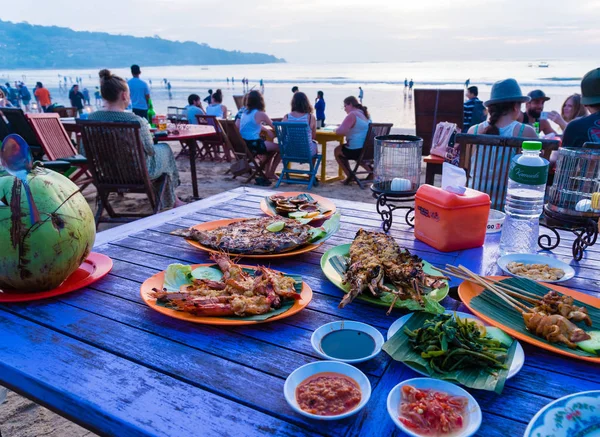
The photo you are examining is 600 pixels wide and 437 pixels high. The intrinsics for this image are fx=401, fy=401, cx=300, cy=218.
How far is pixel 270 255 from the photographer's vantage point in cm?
196

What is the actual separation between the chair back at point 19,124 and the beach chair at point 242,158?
377 centimetres

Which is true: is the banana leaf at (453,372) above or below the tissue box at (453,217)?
below

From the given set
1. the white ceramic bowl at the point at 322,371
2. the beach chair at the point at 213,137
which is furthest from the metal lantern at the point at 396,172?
the beach chair at the point at 213,137

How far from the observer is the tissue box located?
198 cm

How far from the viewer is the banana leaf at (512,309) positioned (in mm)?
1331

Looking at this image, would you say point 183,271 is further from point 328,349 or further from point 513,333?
point 513,333

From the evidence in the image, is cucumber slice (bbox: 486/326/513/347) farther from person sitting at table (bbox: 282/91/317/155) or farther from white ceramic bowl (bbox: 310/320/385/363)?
person sitting at table (bbox: 282/91/317/155)

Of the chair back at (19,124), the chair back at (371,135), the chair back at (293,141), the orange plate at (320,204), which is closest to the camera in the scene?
the orange plate at (320,204)

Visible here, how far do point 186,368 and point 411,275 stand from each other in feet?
2.86

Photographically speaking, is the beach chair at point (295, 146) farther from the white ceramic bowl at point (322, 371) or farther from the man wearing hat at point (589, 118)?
the white ceramic bowl at point (322, 371)

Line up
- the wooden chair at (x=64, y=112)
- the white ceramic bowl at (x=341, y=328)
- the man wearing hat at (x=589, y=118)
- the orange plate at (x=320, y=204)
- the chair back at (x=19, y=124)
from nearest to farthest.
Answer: the white ceramic bowl at (x=341, y=328)
the orange plate at (x=320, y=204)
the man wearing hat at (x=589, y=118)
the chair back at (x=19, y=124)
the wooden chair at (x=64, y=112)

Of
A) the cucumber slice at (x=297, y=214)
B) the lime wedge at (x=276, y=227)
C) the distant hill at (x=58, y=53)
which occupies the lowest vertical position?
the cucumber slice at (x=297, y=214)

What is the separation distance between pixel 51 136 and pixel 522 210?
687cm

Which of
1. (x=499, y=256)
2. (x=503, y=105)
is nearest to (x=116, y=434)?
(x=499, y=256)
